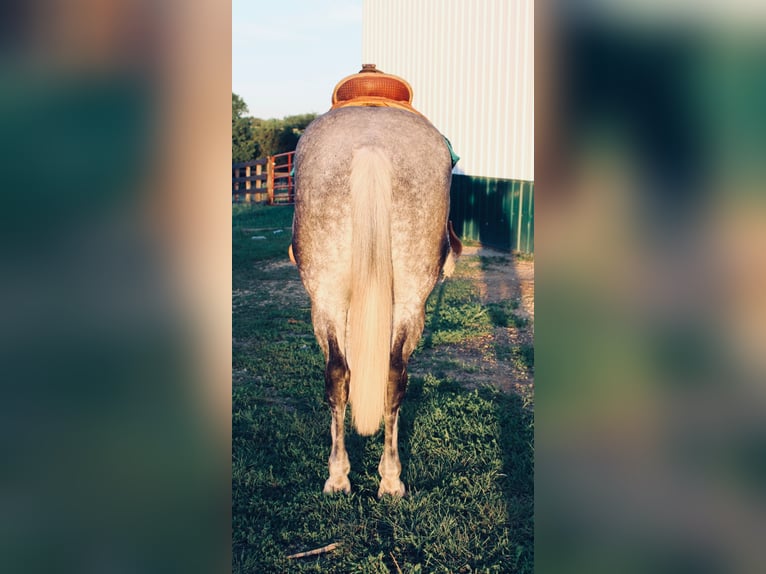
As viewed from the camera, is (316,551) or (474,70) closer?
(316,551)

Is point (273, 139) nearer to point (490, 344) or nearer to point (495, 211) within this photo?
point (495, 211)

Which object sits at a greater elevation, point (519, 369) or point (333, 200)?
point (333, 200)

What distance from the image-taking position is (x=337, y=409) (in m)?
3.68

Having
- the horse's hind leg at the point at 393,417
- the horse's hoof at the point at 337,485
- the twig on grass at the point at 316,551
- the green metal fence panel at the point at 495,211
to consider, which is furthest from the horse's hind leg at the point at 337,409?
the green metal fence panel at the point at 495,211

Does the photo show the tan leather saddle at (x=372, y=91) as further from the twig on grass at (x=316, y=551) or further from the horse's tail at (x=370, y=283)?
the twig on grass at (x=316, y=551)

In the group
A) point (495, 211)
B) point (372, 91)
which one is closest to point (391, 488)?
point (372, 91)

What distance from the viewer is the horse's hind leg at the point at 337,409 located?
11.7ft

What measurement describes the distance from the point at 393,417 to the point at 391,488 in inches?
15.3
